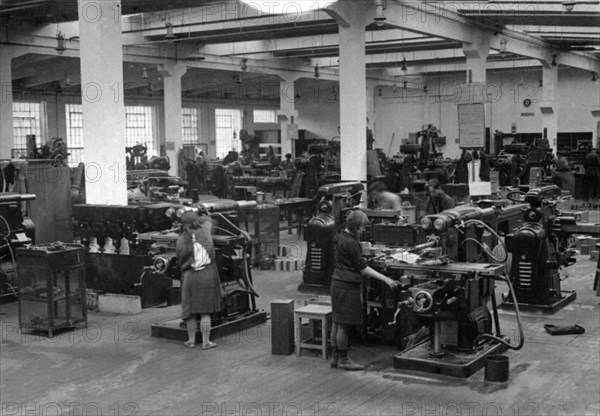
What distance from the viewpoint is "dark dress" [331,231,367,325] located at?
6.51 metres

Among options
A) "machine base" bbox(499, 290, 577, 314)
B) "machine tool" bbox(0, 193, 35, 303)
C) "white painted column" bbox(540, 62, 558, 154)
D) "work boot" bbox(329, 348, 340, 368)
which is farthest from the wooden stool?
"white painted column" bbox(540, 62, 558, 154)

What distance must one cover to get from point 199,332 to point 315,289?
8.74ft

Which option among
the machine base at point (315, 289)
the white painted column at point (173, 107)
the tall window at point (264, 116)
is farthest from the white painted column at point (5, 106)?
the tall window at point (264, 116)

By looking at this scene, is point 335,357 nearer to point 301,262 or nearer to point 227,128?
point 301,262

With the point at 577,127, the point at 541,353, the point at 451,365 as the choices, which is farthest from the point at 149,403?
the point at 577,127

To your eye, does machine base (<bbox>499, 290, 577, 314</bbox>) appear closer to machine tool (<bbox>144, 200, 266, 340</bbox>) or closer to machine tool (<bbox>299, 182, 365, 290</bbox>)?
machine tool (<bbox>299, 182, 365, 290</bbox>)

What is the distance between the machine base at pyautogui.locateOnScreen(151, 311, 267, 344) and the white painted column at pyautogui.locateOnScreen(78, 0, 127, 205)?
8.96 feet

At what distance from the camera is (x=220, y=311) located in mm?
7742

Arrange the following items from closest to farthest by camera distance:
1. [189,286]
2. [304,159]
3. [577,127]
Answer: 1. [189,286]
2. [304,159]
3. [577,127]

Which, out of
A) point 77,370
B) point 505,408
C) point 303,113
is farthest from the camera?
point 303,113

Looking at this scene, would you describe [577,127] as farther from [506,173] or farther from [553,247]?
[553,247]

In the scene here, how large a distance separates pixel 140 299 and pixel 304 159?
7.03m

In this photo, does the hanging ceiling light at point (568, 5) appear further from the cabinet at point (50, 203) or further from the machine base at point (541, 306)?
the cabinet at point (50, 203)

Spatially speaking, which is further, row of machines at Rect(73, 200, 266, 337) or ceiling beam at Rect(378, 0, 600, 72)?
ceiling beam at Rect(378, 0, 600, 72)
